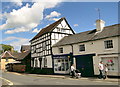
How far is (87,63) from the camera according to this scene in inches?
829

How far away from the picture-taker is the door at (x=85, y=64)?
67.6ft

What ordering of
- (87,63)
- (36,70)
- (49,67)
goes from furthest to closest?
(36,70)
(49,67)
(87,63)

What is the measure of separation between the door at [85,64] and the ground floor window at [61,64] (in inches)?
104

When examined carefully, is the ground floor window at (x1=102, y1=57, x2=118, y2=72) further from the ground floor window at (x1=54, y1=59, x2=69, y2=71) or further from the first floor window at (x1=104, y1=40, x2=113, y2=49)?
the ground floor window at (x1=54, y1=59, x2=69, y2=71)

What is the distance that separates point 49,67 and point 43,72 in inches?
56.1

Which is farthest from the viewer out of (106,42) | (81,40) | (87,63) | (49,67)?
(49,67)

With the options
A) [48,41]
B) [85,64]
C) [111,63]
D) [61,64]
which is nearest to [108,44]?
[111,63]

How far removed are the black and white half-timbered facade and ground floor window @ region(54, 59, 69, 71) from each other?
1512 mm

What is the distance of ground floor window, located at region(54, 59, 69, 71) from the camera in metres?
24.9

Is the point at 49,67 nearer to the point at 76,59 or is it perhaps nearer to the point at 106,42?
the point at 76,59

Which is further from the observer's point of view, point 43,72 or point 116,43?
point 43,72

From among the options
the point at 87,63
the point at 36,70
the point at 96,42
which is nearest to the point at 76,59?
the point at 87,63

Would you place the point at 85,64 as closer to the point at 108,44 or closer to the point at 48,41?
the point at 108,44

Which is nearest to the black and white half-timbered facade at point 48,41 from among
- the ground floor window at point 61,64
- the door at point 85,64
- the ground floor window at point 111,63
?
the ground floor window at point 61,64
